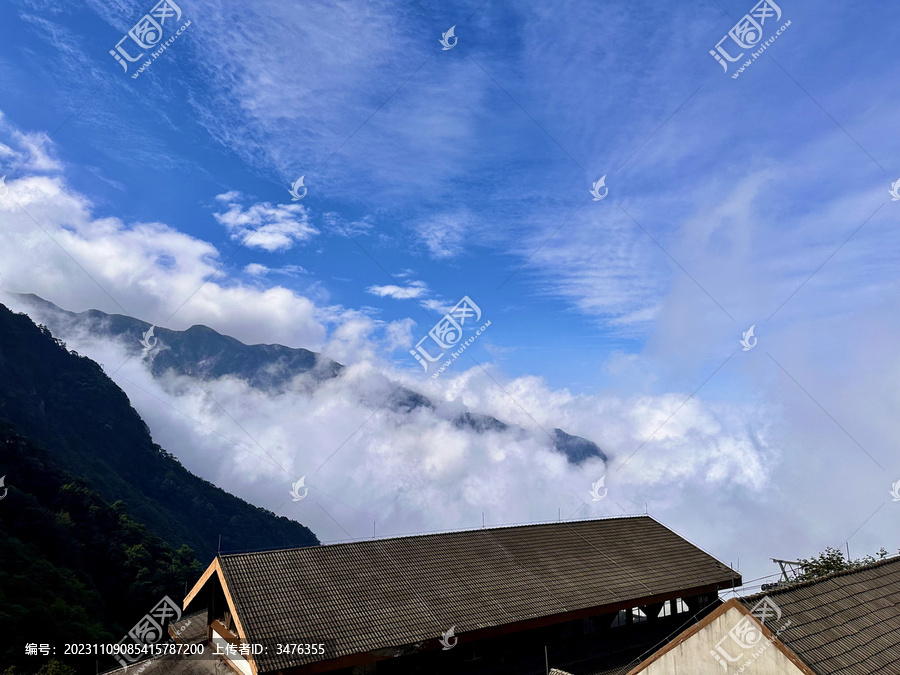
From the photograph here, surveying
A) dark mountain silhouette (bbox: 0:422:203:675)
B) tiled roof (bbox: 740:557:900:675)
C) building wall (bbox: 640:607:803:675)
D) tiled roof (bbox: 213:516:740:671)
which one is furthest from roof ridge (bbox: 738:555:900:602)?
dark mountain silhouette (bbox: 0:422:203:675)

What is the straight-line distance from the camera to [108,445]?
80.8 meters

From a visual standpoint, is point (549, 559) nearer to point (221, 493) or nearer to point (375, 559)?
point (375, 559)

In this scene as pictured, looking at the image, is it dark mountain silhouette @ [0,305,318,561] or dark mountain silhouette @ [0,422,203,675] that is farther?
dark mountain silhouette @ [0,305,318,561]

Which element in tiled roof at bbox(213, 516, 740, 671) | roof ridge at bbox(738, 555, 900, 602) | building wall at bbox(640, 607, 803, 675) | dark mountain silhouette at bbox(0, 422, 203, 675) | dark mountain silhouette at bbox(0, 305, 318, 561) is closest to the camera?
building wall at bbox(640, 607, 803, 675)

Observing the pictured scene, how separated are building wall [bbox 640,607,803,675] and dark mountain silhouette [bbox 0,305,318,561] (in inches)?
2644

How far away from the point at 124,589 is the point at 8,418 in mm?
36236

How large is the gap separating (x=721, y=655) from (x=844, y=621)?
261 cm

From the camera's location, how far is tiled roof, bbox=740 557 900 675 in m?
8.88

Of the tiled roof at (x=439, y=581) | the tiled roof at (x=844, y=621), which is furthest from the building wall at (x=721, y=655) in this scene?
the tiled roof at (x=439, y=581)

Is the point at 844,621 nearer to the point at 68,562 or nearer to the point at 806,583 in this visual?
the point at 806,583

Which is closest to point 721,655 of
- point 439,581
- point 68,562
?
point 439,581

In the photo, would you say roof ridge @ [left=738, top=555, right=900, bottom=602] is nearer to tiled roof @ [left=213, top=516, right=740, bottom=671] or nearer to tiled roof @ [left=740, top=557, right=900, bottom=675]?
tiled roof @ [left=740, top=557, right=900, bottom=675]

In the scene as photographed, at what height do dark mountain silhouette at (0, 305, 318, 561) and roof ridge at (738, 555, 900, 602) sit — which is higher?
dark mountain silhouette at (0, 305, 318, 561)

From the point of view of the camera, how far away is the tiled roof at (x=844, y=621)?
8.88 meters
